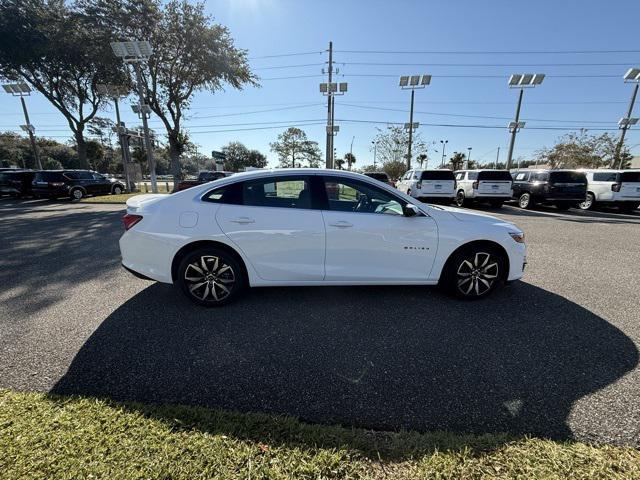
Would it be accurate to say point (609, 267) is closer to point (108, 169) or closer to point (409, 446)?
point (409, 446)

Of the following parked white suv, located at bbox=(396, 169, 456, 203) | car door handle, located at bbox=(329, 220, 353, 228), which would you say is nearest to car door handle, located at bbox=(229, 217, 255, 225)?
car door handle, located at bbox=(329, 220, 353, 228)

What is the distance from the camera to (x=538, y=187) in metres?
12.8

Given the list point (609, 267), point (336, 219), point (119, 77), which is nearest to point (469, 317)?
point (336, 219)

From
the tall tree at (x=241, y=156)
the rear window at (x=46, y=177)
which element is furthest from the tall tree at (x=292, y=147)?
the rear window at (x=46, y=177)

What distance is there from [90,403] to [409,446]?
2.08 meters

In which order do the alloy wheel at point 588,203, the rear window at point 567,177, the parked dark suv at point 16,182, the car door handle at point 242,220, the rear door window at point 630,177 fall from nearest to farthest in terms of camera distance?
the car door handle at point 242,220
the rear door window at point 630,177
the rear window at point 567,177
the alloy wheel at point 588,203
the parked dark suv at point 16,182

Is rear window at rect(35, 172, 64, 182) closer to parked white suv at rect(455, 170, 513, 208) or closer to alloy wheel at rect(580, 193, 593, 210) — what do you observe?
parked white suv at rect(455, 170, 513, 208)

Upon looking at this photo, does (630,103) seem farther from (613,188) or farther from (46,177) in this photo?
(46,177)

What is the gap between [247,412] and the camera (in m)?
1.96

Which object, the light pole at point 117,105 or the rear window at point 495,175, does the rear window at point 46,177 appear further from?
the rear window at point 495,175

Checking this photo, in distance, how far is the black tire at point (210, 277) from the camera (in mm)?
3279

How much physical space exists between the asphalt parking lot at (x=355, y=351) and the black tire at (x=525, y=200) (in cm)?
1037

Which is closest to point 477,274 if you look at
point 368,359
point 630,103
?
point 368,359

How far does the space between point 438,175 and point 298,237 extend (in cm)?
1196
